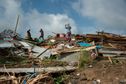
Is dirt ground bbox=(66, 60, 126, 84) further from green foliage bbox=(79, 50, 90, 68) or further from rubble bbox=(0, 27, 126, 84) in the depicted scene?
green foliage bbox=(79, 50, 90, 68)

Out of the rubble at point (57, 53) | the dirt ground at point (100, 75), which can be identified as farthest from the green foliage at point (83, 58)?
the dirt ground at point (100, 75)

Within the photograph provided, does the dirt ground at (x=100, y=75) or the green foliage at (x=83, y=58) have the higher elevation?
the green foliage at (x=83, y=58)

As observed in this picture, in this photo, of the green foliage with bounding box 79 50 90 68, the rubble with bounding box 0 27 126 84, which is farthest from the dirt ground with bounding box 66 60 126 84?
the green foliage with bounding box 79 50 90 68

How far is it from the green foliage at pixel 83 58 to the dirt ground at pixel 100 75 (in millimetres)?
417

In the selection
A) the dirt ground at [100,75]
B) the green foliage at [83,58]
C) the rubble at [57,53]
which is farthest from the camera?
the green foliage at [83,58]

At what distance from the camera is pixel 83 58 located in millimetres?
13781

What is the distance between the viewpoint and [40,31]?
2169 cm

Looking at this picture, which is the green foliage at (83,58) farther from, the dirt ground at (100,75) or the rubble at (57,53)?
the dirt ground at (100,75)

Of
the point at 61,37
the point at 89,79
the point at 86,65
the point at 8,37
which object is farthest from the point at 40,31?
the point at 89,79

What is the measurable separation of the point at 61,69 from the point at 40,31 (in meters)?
10.1

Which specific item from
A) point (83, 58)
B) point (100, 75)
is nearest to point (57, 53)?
point (83, 58)

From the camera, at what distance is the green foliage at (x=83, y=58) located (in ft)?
43.1

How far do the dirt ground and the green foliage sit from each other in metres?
0.42

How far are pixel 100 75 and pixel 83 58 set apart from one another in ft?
7.12
